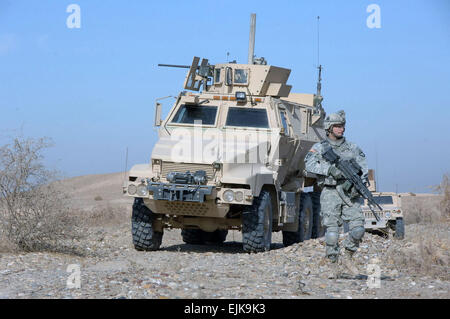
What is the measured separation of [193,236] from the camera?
13742 millimetres

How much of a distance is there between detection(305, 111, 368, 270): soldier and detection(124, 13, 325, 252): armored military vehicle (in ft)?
7.98

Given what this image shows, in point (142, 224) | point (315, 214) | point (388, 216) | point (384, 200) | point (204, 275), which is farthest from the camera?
point (384, 200)

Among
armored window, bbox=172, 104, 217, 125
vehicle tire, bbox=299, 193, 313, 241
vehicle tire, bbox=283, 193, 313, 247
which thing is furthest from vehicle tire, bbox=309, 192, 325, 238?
armored window, bbox=172, 104, 217, 125

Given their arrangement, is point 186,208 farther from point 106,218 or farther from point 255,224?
point 106,218

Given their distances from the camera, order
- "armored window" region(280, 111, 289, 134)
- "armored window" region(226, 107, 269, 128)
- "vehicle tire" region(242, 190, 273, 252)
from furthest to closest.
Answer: "armored window" region(280, 111, 289, 134)
"armored window" region(226, 107, 269, 128)
"vehicle tire" region(242, 190, 273, 252)

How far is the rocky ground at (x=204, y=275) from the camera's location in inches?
256

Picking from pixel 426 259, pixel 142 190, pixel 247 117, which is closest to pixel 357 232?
pixel 426 259

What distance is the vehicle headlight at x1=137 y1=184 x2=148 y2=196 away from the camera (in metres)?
10.6

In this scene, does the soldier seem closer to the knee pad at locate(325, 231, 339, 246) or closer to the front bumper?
the knee pad at locate(325, 231, 339, 246)

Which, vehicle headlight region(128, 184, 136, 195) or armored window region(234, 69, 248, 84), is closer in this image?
vehicle headlight region(128, 184, 136, 195)

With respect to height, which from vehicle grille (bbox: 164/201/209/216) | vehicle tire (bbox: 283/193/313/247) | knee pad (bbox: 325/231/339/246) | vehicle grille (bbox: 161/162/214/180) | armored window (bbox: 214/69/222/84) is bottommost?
vehicle tire (bbox: 283/193/313/247)

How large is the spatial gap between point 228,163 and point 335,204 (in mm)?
2860

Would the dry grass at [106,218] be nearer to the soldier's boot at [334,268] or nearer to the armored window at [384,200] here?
the armored window at [384,200]
